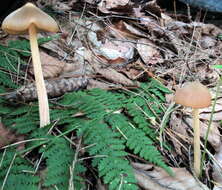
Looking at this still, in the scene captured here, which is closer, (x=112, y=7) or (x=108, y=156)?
(x=108, y=156)

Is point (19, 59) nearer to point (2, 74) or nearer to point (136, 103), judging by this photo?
point (2, 74)

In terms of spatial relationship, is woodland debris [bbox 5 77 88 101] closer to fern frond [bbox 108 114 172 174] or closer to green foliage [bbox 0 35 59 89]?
green foliage [bbox 0 35 59 89]

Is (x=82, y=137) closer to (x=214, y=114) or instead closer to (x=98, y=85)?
(x=98, y=85)

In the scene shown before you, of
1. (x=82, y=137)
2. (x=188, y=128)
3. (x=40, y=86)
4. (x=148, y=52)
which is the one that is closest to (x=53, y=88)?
(x=40, y=86)

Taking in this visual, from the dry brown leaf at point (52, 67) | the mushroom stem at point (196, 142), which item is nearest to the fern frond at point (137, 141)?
the mushroom stem at point (196, 142)

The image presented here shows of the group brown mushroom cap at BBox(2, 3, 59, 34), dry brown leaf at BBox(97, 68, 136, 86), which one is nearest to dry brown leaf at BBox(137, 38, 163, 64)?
dry brown leaf at BBox(97, 68, 136, 86)

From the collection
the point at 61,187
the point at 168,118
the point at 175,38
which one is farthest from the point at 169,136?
the point at 175,38
